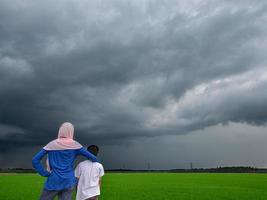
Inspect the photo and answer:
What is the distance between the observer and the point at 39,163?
7.06m

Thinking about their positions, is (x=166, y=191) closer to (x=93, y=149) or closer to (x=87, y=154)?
(x=93, y=149)

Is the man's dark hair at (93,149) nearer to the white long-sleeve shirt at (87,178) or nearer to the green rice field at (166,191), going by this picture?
the white long-sleeve shirt at (87,178)

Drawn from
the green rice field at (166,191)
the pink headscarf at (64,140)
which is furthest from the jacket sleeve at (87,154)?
the green rice field at (166,191)

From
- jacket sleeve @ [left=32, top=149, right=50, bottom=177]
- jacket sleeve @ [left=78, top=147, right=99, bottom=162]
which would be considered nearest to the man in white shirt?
jacket sleeve @ [left=78, top=147, right=99, bottom=162]

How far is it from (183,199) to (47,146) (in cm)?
1668

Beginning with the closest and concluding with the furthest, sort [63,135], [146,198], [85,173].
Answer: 1. [63,135]
2. [85,173]
3. [146,198]

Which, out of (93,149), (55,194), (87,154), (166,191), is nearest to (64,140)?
(87,154)

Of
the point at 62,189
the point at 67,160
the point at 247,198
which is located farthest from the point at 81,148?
the point at 247,198

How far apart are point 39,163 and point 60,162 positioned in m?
0.35

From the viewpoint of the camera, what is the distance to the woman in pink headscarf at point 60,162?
700 cm

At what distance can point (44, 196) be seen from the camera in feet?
23.3

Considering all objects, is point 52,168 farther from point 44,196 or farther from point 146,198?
point 146,198

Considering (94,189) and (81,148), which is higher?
(81,148)

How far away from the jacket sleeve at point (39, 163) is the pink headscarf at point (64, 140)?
0.13m
